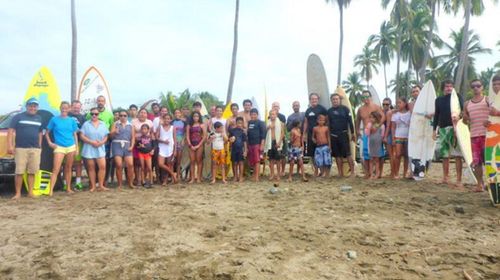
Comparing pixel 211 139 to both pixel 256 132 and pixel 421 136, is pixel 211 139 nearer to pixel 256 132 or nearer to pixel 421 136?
pixel 256 132

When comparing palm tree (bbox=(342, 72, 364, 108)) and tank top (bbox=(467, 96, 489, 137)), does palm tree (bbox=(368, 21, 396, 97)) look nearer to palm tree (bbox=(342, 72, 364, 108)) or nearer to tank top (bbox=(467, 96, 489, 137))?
palm tree (bbox=(342, 72, 364, 108))

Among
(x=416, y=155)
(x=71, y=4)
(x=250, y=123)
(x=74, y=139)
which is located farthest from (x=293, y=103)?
(x=71, y=4)

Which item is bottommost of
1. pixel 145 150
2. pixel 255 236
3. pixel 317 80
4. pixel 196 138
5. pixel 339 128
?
pixel 255 236

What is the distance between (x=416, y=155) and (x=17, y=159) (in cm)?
600

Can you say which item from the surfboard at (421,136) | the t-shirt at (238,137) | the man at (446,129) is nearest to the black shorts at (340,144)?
the surfboard at (421,136)

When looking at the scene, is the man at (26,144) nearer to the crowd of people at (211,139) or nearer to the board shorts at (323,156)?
the crowd of people at (211,139)

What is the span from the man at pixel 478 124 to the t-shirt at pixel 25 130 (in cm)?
597

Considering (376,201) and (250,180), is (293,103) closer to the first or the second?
(250,180)

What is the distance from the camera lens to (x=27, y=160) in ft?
16.8

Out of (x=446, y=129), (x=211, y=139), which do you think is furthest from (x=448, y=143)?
(x=211, y=139)

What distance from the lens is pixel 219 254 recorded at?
8.93 feet

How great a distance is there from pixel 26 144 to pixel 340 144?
16.2 feet

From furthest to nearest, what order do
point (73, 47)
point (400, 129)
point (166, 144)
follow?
point (73, 47) < point (166, 144) < point (400, 129)

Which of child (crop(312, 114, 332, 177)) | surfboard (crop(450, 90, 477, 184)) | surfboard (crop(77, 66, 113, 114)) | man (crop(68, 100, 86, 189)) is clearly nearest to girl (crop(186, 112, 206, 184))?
man (crop(68, 100, 86, 189))
